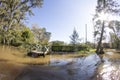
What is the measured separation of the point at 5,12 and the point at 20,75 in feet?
76.0

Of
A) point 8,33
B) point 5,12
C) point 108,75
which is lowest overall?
Result: point 108,75

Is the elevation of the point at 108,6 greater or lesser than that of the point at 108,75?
greater

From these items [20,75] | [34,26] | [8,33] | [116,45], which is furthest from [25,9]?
[116,45]

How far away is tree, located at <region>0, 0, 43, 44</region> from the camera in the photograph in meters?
29.7

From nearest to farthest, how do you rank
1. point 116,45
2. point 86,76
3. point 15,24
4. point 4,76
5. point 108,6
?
point 4,76
point 86,76
point 108,6
point 15,24
point 116,45

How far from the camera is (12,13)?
30.7m

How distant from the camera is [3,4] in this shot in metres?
29.7

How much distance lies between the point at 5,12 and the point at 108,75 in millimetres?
24417

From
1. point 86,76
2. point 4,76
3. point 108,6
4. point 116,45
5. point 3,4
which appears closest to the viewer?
point 4,76

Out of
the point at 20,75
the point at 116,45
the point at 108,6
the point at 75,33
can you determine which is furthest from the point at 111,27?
the point at 75,33

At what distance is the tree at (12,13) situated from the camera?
29722 mm

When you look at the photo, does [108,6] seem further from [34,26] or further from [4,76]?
[34,26]

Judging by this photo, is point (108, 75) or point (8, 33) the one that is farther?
point (8, 33)

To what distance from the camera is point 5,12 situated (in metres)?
29.5
